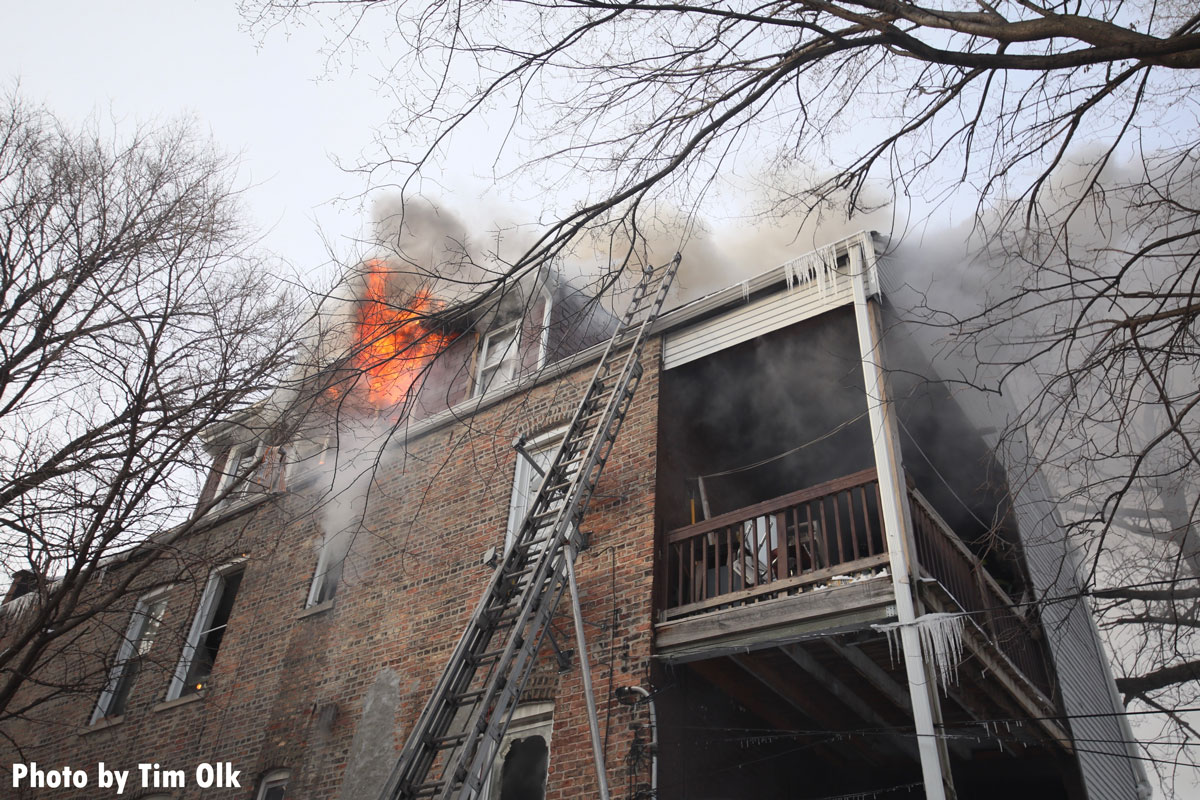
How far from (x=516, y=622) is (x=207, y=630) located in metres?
7.82

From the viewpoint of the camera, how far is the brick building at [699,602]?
6.71 metres

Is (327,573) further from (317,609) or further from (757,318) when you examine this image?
(757,318)

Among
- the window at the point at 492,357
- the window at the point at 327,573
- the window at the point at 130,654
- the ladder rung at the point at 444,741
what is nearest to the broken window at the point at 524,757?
the ladder rung at the point at 444,741

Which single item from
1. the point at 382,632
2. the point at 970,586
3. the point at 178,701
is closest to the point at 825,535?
the point at 970,586

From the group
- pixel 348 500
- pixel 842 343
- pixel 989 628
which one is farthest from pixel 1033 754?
pixel 348 500

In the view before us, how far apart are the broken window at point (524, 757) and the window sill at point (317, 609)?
12.0 ft

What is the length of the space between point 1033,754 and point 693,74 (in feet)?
23.9

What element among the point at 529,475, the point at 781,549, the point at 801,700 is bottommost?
the point at 801,700

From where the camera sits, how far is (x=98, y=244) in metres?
8.41

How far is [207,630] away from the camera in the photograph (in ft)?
40.1

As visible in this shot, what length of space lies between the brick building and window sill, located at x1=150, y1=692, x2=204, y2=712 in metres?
0.05

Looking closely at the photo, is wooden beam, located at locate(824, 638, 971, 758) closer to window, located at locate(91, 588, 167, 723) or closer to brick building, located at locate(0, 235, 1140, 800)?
brick building, located at locate(0, 235, 1140, 800)

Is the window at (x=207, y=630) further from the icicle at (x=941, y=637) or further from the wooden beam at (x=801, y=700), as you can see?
the icicle at (x=941, y=637)

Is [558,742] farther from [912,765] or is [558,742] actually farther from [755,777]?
[912,765]
